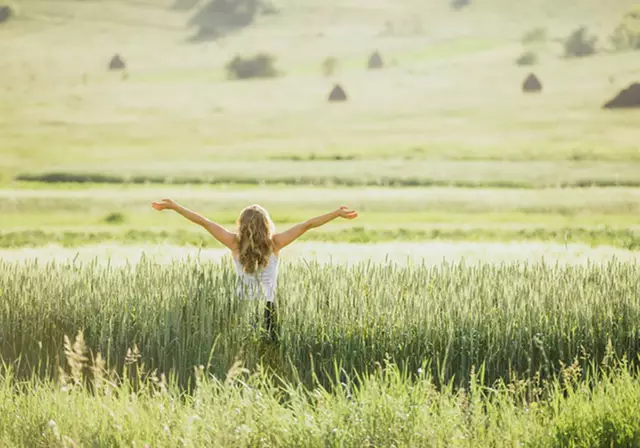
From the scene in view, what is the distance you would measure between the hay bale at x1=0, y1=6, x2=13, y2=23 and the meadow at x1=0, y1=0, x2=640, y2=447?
2.52ft

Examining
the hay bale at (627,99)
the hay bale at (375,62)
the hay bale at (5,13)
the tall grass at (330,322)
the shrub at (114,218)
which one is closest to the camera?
the tall grass at (330,322)

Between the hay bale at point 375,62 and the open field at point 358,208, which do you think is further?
the hay bale at point 375,62

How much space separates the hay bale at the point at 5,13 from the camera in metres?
43.6

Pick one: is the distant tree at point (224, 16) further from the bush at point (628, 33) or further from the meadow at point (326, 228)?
the bush at point (628, 33)

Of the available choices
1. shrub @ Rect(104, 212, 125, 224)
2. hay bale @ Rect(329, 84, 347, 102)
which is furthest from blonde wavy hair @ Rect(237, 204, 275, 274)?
hay bale @ Rect(329, 84, 347, 102)

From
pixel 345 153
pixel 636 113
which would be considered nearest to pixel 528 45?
pixel 636 113

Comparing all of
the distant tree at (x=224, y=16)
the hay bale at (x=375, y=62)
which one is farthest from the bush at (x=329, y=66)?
the distant tree at (x=224, y=16)

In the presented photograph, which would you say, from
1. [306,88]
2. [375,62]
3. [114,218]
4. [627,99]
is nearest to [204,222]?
[114,218]

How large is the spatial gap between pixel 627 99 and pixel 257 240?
30.3 metres

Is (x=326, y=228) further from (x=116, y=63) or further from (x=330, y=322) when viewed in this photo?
(x=116, y=63)

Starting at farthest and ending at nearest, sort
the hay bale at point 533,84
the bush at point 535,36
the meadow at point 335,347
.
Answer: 1. the bush at point 535,36
2. the hay bale at point 533,84
3. the meadow at point 335,347

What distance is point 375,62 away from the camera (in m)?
48.5

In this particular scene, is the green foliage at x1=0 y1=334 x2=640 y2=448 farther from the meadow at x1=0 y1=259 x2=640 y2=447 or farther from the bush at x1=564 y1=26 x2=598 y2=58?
the bush at x1=564 y1=26 x2=598 y2=58

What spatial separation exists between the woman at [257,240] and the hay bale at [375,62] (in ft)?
142
